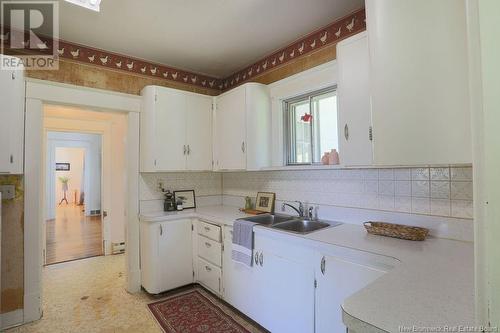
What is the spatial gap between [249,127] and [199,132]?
0.74 metres

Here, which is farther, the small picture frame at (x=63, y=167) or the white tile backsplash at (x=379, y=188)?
the small picture frame at (x=63, y=167)

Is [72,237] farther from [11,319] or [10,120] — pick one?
[10,120]

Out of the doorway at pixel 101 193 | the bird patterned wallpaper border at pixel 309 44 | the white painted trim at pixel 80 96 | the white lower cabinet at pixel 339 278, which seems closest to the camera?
the white lower cabinet at pixel 339 278

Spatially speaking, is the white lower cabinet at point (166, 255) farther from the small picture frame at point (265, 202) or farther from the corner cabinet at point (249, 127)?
the corner cabinet at point (249, 127)

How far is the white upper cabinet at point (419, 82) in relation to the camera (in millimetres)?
1224

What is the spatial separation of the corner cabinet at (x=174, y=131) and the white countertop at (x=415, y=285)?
5.70 ft

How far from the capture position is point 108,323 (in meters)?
2.27

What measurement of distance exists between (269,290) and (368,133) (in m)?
1.38

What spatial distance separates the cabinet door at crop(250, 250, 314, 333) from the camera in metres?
1.76

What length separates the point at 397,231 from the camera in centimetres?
173

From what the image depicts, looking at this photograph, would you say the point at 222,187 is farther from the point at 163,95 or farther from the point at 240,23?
the point at 240,23

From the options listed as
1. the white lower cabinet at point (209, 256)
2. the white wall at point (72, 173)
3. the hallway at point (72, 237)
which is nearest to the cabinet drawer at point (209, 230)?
the white lower cabinet at point (209, 256)

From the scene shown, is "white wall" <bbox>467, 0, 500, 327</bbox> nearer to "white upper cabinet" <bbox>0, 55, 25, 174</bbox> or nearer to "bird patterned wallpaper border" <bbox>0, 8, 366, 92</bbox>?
"bird patterned wallpaper border" <bbox>0, 8, 366, 92</bbox>

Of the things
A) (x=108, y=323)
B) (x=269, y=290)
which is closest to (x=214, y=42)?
(x=269, y=290)
